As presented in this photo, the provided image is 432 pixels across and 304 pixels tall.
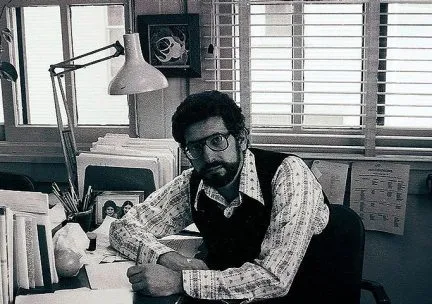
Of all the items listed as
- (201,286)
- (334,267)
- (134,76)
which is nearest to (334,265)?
(334,267)

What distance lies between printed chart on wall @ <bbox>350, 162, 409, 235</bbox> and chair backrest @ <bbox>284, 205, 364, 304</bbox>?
0.78 m

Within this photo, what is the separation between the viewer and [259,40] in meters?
2.98

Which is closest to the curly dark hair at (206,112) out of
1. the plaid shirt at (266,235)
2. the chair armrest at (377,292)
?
the plaid shirt at (266,235)

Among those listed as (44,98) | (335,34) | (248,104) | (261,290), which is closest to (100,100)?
(44,98)

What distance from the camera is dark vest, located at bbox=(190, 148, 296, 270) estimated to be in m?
2.13

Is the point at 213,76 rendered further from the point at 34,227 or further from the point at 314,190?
the point at 34,227

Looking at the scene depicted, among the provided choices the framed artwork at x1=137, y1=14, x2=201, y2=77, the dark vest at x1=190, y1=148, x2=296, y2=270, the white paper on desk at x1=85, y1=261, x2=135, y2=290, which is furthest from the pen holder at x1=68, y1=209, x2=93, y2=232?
the framed artwork at x1=137, y1=14, x2=201, y2=77

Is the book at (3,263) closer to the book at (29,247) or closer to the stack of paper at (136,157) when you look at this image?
the book at (29,247)

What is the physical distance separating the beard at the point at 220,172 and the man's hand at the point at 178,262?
263mm

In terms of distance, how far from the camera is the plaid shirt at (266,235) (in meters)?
1.89

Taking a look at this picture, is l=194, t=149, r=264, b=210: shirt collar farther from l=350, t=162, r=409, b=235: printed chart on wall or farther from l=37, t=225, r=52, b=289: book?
l=350, t=162, r=409, b=235: printed chart on wall

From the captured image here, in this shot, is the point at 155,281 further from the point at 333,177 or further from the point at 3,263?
the point at 333,177

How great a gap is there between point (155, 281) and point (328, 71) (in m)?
1.37

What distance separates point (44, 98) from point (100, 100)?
0.30 metres
